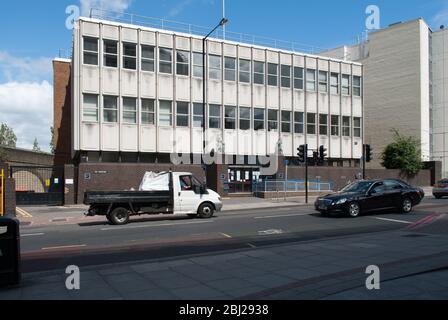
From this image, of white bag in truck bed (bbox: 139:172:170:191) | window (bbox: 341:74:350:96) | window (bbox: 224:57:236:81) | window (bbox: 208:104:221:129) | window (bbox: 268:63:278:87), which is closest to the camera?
white bag in truck bed (bbox: 139:172:170:191)

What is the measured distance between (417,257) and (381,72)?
168ft

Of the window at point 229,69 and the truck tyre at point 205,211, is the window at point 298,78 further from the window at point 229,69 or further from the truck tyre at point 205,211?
the truck tyre at point 205,211

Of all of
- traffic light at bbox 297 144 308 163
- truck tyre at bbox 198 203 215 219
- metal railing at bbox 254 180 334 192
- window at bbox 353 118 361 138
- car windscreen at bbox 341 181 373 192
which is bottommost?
truck tyre at bbox 198 203 215 219

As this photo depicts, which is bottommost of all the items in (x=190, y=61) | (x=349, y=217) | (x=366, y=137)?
(x=349, y=217)

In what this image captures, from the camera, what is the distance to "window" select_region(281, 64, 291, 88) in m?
38.3

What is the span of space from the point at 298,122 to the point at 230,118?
6899mm

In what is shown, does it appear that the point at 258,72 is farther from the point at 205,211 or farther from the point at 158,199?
the point at 158,199

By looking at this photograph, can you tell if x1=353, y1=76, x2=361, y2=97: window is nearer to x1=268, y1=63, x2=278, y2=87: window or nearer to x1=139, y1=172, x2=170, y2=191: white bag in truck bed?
x1=268, y1=63, x2=278, y2=87: window

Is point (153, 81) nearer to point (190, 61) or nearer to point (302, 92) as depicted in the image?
point (190, 61)

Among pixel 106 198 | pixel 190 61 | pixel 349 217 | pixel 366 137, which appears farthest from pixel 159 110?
pixel 366 137

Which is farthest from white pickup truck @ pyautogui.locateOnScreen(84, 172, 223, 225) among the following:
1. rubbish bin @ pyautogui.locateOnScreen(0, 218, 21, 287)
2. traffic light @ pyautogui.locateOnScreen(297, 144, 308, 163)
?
traffic light @ pyautogui.locateOnScreen(297, 144, 308, 163)

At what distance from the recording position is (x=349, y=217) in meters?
17.4

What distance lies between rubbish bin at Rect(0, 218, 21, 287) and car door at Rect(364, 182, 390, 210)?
14151mm

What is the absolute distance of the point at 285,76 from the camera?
126 ft
